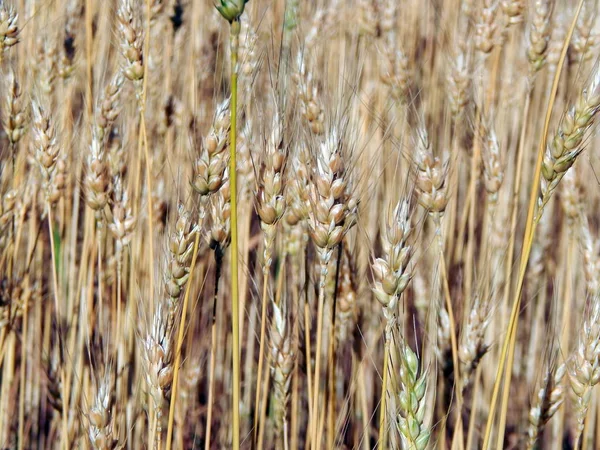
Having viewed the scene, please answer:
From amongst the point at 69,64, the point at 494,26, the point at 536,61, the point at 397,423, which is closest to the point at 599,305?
the point at 397,423

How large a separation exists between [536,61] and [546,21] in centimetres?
11

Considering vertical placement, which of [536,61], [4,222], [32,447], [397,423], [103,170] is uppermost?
[536,61]

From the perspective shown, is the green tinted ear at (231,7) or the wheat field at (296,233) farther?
the wheat field at (296,233)

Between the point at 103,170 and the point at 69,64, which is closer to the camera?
the point at 103,170

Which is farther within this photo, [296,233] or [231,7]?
[296,233]

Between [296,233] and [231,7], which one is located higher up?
[231,7]

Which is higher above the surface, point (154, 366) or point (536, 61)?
point (536, 61)

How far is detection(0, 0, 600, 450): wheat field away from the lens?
936mm

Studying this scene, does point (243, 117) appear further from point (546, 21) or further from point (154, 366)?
point (546, 21)

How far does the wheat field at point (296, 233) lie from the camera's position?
3.07 feet

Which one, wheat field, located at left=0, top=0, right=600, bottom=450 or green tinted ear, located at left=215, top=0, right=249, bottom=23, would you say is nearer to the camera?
green tinted ear, located at left=215, top=0, right=249, bottom=23

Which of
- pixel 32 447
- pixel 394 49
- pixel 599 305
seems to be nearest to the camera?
pixel 599 305

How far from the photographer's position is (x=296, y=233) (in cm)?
142

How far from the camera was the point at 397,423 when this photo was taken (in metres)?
0.85
